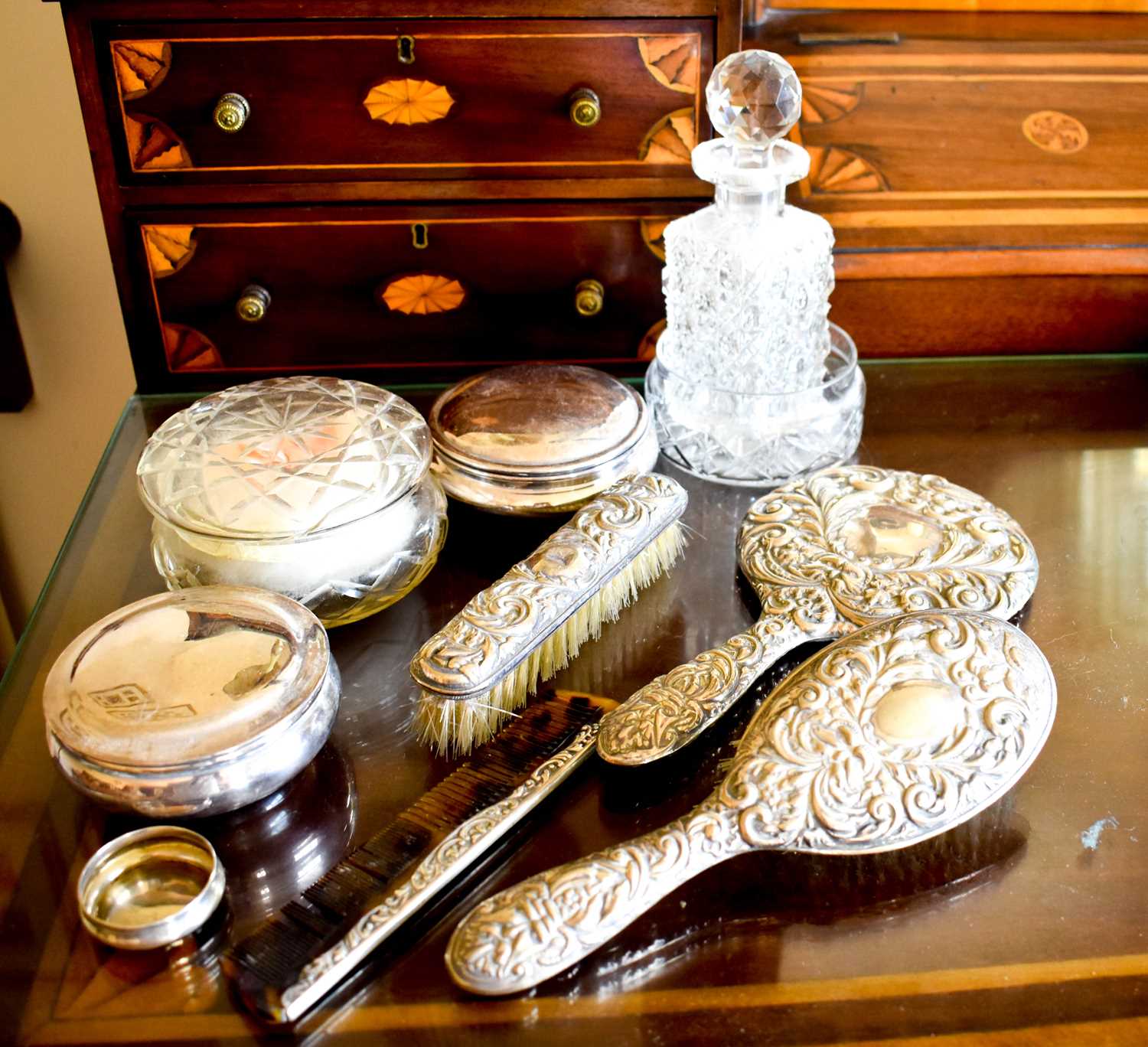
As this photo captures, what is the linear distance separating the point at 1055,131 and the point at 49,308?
96 cm

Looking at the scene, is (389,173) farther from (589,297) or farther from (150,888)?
(150,888)

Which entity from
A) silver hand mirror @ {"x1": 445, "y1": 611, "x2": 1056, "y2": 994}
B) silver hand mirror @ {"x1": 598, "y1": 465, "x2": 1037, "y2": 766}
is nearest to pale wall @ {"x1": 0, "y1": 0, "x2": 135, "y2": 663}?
silver hand mirror @ {"x1": 598, "y1": 465, "x2": 1037, "y2": 766}

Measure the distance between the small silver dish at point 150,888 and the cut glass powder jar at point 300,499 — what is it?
6.6 inches

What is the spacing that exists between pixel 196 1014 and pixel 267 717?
0.45 feet

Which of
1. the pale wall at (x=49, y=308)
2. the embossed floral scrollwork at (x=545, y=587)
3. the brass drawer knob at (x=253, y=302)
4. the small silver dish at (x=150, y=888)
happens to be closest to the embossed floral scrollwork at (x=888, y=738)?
the embossed floral scrollwork at (x=545, y=587)

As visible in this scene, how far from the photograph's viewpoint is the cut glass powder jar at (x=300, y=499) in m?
0.68

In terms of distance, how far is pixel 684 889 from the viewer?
0.57 metres

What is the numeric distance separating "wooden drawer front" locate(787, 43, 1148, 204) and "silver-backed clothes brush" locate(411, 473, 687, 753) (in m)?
0.33

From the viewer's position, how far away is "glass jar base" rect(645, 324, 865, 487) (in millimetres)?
855

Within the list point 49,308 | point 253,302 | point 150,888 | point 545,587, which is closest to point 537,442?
point 545,587

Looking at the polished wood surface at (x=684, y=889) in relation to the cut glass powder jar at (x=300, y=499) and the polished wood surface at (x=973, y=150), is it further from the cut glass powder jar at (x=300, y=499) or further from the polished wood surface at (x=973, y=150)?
the polished wood surface at (x=973, y=150)

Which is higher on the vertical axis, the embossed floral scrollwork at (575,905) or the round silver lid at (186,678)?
the round silver lid at (186,678)

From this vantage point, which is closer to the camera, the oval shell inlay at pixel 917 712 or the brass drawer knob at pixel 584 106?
the oval shell inlay at pixel 917 712

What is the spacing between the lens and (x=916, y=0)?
897mm
